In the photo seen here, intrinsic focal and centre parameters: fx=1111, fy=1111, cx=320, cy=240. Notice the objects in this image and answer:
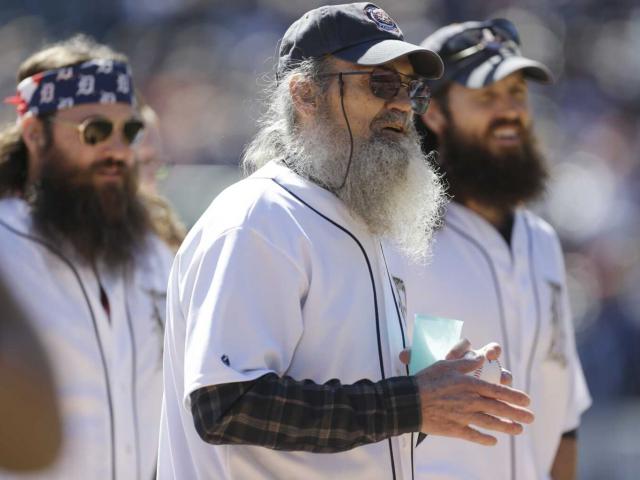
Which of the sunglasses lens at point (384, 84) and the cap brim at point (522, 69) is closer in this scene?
the sunglasses lens at point (384, 84)

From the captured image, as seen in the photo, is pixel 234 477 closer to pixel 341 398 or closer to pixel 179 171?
pixel 341 398

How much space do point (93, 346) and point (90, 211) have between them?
0.66m

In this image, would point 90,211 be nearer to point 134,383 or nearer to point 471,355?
point 134,383

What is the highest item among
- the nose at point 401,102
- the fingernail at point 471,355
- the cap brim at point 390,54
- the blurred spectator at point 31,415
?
the cap brim at point 390,54

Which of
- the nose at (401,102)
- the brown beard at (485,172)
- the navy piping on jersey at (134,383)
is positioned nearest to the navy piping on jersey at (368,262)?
the nose at (401,102)

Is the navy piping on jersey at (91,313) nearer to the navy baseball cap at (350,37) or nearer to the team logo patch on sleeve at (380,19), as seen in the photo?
the navy baseball cap at (350,37)

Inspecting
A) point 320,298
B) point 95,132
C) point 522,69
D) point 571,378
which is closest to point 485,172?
point 522,69

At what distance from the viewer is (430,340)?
2.63m

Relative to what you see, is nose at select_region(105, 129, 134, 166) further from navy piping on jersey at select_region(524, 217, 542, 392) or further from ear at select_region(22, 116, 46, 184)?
navy piping on jersey at select_region(524, 217, 542, 392)

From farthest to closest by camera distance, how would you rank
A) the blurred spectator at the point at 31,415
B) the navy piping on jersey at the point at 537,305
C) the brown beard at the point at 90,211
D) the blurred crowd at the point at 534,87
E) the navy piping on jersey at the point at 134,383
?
the blurred crowd at the point at 534,87 < the brown beard at the point at 90,211 < the navy piping on jersey at the point at 537,305 < the navy piping on jersey at the point at 134,383 < the blurred spectator at the point at 31,415

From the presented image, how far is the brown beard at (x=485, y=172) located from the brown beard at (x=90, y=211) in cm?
124

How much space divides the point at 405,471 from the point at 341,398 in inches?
13.4

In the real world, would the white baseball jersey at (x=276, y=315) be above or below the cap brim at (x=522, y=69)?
below

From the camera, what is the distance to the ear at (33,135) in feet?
14.3
